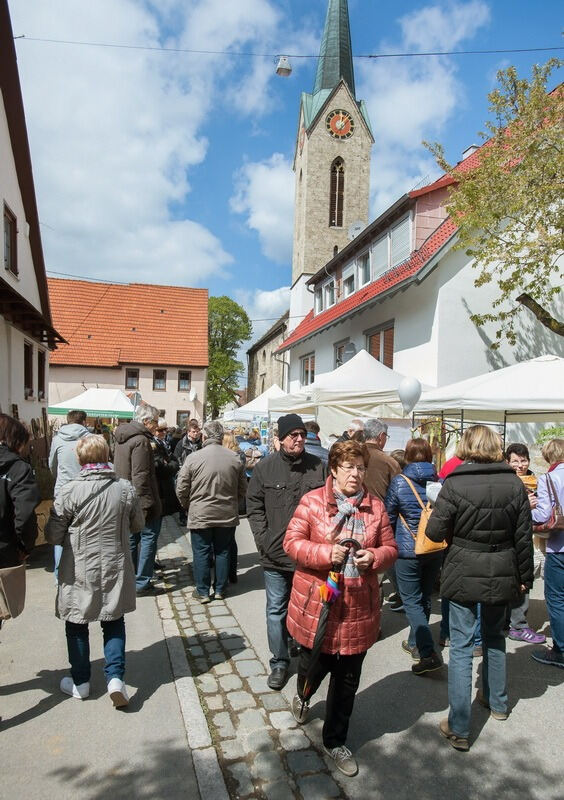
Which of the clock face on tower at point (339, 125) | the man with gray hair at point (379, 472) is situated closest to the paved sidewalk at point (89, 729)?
the man with gray hair at point (379, 472)

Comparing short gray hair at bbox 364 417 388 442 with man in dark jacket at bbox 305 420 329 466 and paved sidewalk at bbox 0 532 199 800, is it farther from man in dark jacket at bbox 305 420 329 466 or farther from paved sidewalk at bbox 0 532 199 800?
paved sidewalk at bbox 0 532 199 800

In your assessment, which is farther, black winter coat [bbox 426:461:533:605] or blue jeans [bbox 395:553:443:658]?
blue jeans [bbox 395:553:443:658]

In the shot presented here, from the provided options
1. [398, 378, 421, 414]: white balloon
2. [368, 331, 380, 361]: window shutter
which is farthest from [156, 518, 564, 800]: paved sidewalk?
[368, 331, 380, 361]: window shutter

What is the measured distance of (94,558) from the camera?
343cm

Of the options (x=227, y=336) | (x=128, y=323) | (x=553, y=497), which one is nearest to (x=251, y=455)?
(x=553, y=497)

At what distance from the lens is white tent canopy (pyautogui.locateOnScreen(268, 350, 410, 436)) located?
9891 mm

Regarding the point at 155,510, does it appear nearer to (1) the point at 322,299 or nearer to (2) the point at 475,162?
(2) the point at 475,162

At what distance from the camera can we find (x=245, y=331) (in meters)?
55.1

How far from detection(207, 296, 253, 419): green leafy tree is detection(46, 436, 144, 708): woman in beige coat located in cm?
4977

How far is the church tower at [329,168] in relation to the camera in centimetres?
3528

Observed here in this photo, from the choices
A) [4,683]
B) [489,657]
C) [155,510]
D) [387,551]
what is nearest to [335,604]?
[387,551]

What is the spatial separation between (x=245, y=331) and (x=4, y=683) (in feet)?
171

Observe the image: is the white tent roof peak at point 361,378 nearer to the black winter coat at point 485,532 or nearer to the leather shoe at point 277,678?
the leather shoe at point 277,678

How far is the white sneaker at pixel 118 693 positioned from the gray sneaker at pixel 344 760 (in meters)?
1.33
